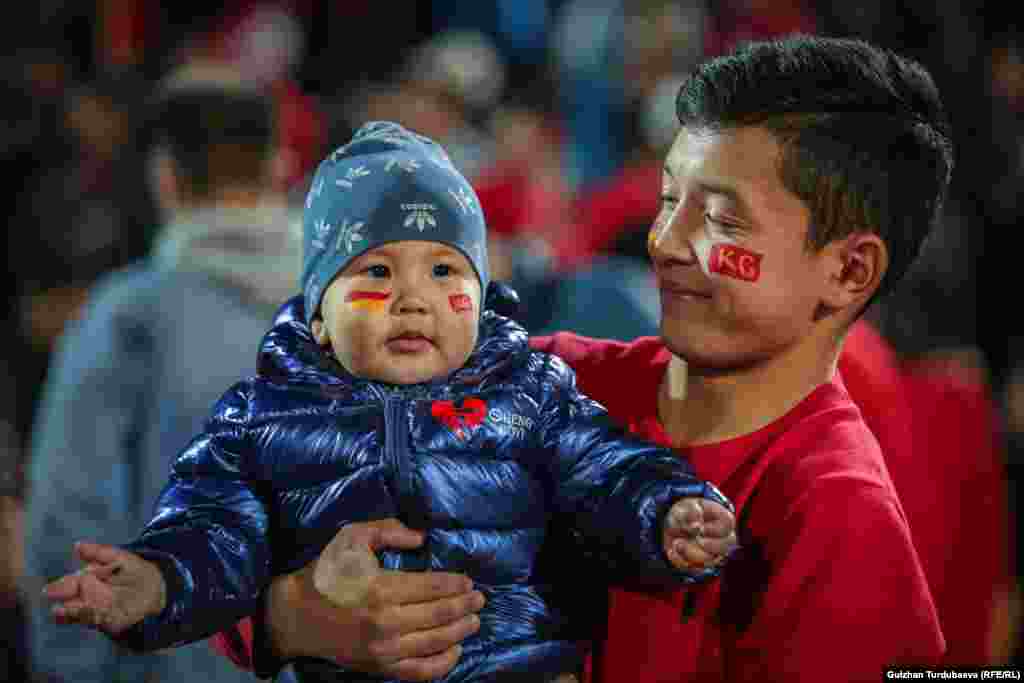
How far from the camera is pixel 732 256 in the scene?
6.12 ft

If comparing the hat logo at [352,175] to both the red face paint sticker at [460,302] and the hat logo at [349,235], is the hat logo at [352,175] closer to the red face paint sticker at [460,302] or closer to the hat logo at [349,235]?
the hat logo at [349,235]

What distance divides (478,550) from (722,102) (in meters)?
0.67

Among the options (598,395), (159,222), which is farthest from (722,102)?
(159,222)

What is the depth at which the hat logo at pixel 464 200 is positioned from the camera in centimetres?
197

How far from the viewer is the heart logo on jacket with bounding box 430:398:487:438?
6.13 feet

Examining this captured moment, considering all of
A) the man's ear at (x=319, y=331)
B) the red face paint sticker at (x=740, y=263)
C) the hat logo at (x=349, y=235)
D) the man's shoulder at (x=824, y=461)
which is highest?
the hat logo at (x=349, y=235)

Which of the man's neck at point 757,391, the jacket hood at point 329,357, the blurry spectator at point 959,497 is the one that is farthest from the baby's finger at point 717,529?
the blurry spectator at point 959,497

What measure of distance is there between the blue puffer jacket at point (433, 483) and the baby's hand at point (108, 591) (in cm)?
12

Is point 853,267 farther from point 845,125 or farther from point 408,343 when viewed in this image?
point 408,343

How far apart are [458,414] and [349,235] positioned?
0.93ft

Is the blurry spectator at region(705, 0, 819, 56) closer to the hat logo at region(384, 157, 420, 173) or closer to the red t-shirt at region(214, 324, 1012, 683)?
the red t-shirt at region(214, 324, 1012, 683)

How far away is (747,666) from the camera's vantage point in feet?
5.85

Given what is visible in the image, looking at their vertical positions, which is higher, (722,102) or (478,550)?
(722,102)

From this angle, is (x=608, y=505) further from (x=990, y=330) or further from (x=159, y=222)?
(x=990, y=330)
